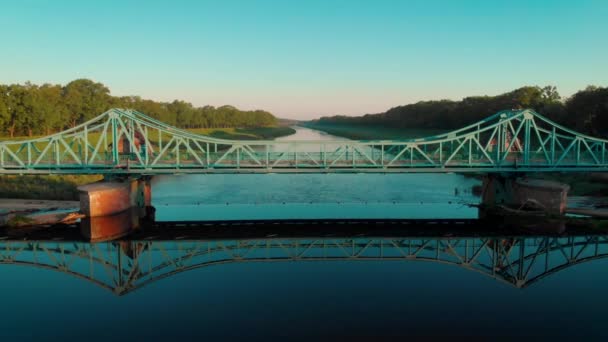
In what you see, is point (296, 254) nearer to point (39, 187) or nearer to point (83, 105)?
point (39, 187)

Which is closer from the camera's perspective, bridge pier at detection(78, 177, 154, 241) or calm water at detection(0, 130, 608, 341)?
calm water at detection(0, 130, 608, 341)

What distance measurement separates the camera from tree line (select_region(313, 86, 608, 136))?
228ft

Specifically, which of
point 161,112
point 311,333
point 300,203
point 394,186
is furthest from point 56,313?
point 161,112

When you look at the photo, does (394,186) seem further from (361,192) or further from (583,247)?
(583,247)

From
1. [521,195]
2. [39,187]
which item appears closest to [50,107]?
[39,187]

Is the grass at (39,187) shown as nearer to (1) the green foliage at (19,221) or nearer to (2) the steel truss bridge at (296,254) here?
(1) the green foliage at (19,221)

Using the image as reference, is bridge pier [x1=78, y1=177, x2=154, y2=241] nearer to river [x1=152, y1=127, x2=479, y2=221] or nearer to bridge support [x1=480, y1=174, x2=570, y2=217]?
river [x1=152, y1=127, x2=479, y2=221]

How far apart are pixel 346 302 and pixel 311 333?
3.46 metres

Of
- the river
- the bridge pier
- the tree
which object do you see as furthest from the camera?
the tree

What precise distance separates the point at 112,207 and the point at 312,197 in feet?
60.8

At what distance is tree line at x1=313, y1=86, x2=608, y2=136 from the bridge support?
2852cm

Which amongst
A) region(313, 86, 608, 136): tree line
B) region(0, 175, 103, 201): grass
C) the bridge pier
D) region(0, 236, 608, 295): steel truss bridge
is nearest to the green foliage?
the bridge pier

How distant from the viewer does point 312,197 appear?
46.7 metres

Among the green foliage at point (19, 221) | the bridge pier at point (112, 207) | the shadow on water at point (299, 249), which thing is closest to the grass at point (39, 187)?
the bridge pier at point (112, 207)
